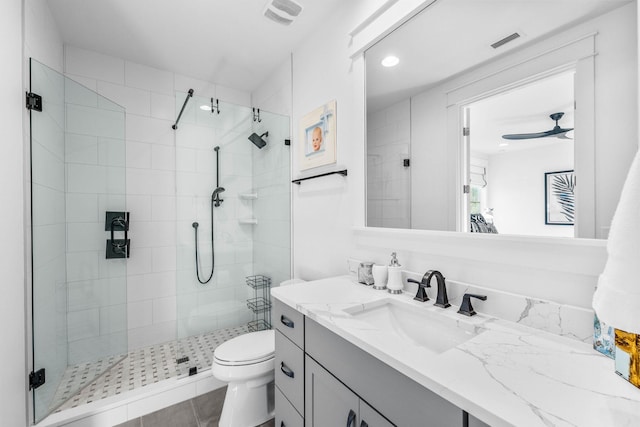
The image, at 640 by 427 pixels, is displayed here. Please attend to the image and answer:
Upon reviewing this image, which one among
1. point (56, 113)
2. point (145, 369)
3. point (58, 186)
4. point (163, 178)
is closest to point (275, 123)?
point (163, 178)

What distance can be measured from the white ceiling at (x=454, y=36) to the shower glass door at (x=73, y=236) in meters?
1.88

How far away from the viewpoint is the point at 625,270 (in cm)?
48

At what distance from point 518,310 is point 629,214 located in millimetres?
557

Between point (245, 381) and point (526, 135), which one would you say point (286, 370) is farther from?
point (526, 135)

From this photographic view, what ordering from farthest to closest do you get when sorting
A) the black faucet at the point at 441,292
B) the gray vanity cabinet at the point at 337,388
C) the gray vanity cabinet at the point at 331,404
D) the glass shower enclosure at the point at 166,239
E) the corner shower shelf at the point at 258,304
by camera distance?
Answer: the corner shower shelf at the point at 258,304
the glass shower enclosure at the point at 166,239
the black faucet at the point at 441,292
the gray vanity cabinet at the point at 331,404
the gray vanity cabinet at the point at 337,388

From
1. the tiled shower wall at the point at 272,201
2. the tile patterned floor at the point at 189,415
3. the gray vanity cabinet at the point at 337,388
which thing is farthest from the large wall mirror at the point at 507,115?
the tile patterned floor at the point at 189,415

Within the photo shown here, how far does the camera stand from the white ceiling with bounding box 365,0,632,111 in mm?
853

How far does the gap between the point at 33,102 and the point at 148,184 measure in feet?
3.38

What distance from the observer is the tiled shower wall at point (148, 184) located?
2342 mm

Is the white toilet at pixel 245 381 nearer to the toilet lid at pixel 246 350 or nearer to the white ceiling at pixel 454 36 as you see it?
the toilet lid at pixel 246 350

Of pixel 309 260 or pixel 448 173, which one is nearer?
pixel 448 173

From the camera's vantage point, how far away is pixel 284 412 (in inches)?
50.6

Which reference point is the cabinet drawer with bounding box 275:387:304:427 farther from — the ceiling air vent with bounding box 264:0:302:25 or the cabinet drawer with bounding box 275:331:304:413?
the ceiling air vent with bounding box 264:0:302:25

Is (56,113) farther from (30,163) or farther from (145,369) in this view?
(145,369)
